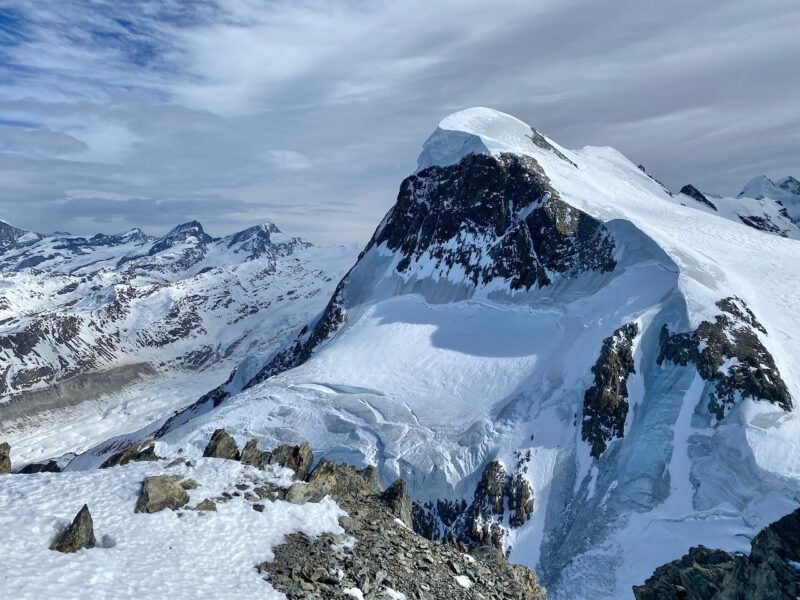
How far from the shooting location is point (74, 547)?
783 inches

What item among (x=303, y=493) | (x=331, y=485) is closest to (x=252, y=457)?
(x=331, y=485)

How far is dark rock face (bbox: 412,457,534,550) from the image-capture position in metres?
62.0

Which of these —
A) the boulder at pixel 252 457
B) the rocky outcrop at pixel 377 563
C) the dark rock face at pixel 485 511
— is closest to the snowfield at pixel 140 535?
the rocky outcrop at pixel 377 563

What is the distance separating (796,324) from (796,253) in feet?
99.1

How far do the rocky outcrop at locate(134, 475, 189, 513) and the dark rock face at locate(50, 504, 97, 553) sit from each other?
8.41 feet

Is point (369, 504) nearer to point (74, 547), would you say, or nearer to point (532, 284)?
point (74, 547)

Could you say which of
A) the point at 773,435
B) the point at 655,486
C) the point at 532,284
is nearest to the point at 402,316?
the point at 532,284

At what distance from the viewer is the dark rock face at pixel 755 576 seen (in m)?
20.7

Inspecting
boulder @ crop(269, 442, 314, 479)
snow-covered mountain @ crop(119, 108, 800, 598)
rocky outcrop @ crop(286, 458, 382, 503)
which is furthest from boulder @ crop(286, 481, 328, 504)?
snow-covered mountain @ crop(119, 108, 800, 598)

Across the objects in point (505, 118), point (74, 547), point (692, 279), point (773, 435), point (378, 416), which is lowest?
point (378, 416)

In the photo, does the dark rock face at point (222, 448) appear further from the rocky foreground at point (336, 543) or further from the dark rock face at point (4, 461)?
the dark rock face at point (4, 461)

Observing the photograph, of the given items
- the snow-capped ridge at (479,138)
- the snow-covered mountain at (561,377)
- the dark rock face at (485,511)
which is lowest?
the dark rock face at (485,511)

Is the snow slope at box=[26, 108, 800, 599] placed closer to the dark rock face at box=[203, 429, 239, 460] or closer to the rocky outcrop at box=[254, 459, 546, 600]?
the rocky outcrop at box=[254, 459, 546, 600]

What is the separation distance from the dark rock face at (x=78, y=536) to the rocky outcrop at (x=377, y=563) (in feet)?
19.5
